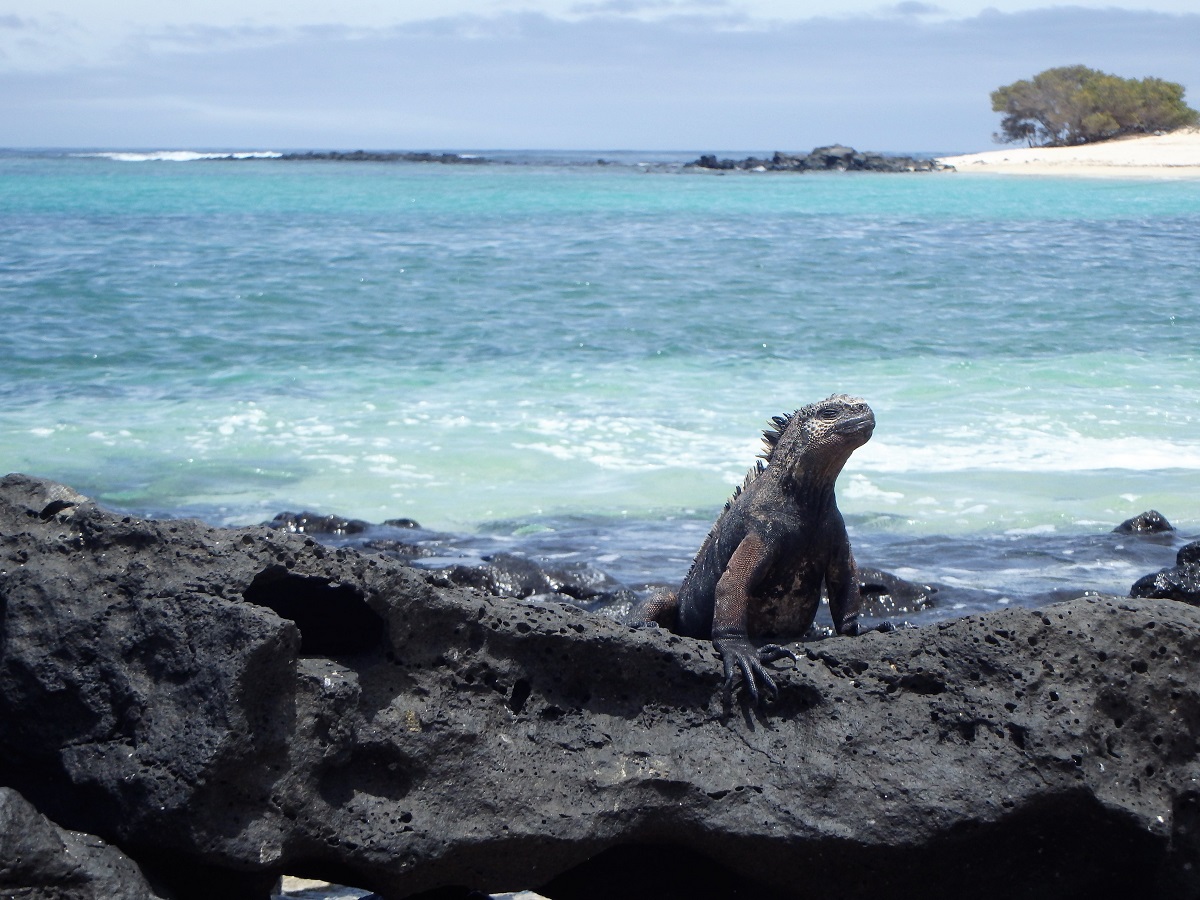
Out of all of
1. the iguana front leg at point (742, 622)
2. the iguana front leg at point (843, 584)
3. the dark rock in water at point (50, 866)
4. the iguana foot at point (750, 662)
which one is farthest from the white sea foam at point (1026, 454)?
the dark rock in water at point (50, 866)

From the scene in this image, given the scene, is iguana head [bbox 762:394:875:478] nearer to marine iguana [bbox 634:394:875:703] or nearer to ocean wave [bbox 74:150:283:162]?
marine iguana [bbox 634:394:875:703]

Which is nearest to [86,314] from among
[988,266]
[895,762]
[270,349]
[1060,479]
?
[270,349]

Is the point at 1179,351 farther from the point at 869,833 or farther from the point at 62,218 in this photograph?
the point at 62,218

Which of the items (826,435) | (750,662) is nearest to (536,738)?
(750,662)

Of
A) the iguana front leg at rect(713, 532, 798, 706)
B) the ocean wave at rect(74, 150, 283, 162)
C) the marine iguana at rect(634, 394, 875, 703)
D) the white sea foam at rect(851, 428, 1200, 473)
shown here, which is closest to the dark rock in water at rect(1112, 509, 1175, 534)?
the white sea foam at rect(851, 428, 1200, 473)

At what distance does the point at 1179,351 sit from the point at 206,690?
15.1 m

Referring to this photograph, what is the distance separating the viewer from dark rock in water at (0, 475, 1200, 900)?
297 cm

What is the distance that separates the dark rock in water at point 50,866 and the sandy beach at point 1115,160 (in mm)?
48886

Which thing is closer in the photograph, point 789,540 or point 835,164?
point 789,540

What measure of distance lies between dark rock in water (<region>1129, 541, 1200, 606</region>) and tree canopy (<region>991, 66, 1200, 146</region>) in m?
68.5

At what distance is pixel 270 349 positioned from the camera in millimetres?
15781

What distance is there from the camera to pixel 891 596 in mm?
6441

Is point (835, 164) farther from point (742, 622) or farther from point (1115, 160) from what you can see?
point (742, 622)

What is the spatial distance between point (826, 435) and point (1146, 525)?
4624mm
